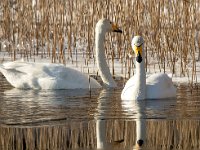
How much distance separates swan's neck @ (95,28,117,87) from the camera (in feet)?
38.3

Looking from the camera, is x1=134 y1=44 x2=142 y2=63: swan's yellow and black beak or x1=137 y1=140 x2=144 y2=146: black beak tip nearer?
x1=137 y1=140 x2=144 y2=146: black beak tip

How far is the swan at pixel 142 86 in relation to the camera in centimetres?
997

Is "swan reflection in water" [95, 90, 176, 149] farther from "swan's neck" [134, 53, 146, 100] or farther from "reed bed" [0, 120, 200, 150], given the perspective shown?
"swan's neck" [134, 53, 146, 100]

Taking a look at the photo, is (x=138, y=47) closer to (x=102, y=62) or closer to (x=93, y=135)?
(x=102, y=62)

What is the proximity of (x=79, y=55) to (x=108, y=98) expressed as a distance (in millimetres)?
4992

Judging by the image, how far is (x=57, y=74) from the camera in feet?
38.5

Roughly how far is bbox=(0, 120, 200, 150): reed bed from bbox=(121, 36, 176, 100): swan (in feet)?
6.83

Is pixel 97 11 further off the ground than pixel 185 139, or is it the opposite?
pixel 97 11

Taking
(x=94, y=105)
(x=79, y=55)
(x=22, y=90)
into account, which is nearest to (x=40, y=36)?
(x=79, y=55)

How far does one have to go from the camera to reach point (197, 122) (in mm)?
7805

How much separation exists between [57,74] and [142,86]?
86.4 inches

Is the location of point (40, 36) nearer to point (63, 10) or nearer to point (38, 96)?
point (63, 10)

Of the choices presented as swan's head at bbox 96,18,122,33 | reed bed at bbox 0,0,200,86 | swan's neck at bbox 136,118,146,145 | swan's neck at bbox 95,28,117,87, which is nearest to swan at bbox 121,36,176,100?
reed bed at bbox 0,0,200,86

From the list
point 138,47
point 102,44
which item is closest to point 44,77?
point 102,44
